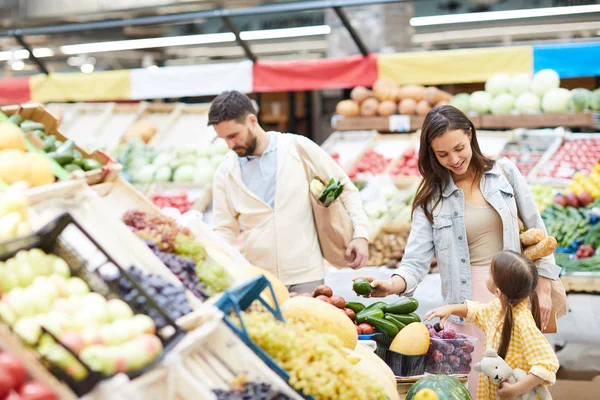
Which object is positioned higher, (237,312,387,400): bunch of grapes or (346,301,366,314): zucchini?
(237,312,387,400): bunch of grapes

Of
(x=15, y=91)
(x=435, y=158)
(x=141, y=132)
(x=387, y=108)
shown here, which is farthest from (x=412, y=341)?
(x=15, y=91)

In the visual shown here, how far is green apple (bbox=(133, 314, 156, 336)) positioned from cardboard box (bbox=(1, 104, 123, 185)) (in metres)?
1.03

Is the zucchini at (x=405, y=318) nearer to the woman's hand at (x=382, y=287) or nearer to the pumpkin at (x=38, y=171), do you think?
the woman's hand at (x=382, y=287)

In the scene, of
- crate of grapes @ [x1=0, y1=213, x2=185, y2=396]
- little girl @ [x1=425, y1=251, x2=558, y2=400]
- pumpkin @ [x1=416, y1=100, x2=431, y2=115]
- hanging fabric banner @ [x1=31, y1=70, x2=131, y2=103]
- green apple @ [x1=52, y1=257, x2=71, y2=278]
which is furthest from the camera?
hanging fabric banner @ [x1=31, y1=70, x2=131, y2=103]

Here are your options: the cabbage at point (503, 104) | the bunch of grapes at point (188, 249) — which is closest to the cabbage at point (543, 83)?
the cabbage at point (503, 104)

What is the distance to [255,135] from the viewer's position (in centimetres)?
363

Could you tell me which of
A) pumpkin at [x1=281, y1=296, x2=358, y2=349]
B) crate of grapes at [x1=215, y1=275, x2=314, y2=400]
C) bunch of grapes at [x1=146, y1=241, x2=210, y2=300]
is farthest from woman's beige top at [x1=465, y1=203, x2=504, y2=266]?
bunch of grapes at [x1=146, y1=241, x2=210, y2=300]

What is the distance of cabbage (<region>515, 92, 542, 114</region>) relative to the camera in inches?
262

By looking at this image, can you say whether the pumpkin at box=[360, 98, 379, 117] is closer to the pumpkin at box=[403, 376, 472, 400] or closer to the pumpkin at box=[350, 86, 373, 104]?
the pumpkin at box=[350, 86, 373, 104]

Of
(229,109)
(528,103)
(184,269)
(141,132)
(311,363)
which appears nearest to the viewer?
(311,363)

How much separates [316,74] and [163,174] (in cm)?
176

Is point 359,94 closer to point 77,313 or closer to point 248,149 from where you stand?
point 248,149

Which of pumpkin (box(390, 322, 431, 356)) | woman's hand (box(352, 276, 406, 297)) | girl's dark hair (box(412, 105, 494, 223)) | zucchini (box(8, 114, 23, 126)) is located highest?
zucchini (box(8, 114, 23, 126))

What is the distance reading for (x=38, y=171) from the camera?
225 cm
